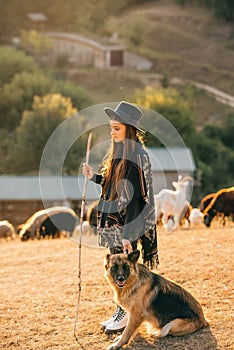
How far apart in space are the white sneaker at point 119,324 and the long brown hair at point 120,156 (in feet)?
4.25

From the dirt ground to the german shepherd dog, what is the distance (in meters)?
0.14

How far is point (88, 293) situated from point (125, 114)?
313 cm

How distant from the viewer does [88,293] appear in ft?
32.9

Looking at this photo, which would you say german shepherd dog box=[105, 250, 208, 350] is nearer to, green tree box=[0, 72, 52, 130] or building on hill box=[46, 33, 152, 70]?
green tree box=[0, 72, 52, 130]

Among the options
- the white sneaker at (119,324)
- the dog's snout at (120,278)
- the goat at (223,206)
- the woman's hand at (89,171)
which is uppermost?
the woman's hand at (89,171)

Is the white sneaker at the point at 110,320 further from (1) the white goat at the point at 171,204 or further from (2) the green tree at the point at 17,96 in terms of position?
(2) the green tree at the point at 17,96

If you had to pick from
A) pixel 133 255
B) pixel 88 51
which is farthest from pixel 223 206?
pixel 88 51

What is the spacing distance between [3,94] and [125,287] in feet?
170

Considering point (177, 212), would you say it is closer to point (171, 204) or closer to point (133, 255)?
point (171, 204)

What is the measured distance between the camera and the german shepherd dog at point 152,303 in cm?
769

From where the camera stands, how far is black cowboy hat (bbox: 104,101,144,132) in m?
7.71

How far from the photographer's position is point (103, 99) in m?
68.6

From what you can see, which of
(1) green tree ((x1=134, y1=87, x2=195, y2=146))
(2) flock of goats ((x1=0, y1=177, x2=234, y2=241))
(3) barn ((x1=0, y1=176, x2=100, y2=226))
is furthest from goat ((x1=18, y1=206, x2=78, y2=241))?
(1) green tree ((x1=134, y1=87, x2=195, y2=146))

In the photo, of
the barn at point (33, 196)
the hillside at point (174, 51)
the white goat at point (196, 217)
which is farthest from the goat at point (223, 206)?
the hillside at point (174, 51)
